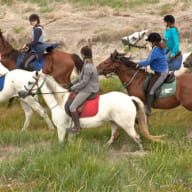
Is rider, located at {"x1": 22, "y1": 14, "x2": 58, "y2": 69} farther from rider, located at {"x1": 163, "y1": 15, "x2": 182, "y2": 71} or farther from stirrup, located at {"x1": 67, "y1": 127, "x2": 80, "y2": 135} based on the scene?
stirrup, located at {"x1": 67, "y1": 127, "x2": 80, "y2": 135}

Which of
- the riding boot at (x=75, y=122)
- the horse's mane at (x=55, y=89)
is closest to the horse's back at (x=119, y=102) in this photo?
the riding boot at (x=75, y=122)

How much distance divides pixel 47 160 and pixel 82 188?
3.04ft

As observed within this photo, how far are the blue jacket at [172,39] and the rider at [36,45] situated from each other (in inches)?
→ 110

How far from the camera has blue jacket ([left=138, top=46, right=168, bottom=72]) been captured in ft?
27.3

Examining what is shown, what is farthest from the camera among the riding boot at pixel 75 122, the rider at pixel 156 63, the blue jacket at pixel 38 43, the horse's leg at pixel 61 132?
the blue jacket at pixel 38 43

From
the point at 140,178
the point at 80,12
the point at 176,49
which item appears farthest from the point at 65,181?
the point at 80,12

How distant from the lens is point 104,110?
7.54 metres

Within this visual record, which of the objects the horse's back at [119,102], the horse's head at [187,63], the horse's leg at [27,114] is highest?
the horse's back at [119,102]

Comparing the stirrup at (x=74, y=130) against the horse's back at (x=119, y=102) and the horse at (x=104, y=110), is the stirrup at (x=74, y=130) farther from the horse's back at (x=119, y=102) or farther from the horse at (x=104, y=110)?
the horse's back at (x=119, y=102)

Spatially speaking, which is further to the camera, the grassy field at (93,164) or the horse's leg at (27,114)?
the horse's leg at (27,114)

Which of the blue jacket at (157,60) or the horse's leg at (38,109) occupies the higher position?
the blue jacket at (157,60)

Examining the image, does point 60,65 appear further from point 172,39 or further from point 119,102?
point 119,102

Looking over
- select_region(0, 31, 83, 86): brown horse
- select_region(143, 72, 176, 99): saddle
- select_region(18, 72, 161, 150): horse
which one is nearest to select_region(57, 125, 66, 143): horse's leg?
select_region(18, 72, 161, 150): horse

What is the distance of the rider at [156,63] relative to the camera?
8297 mm
